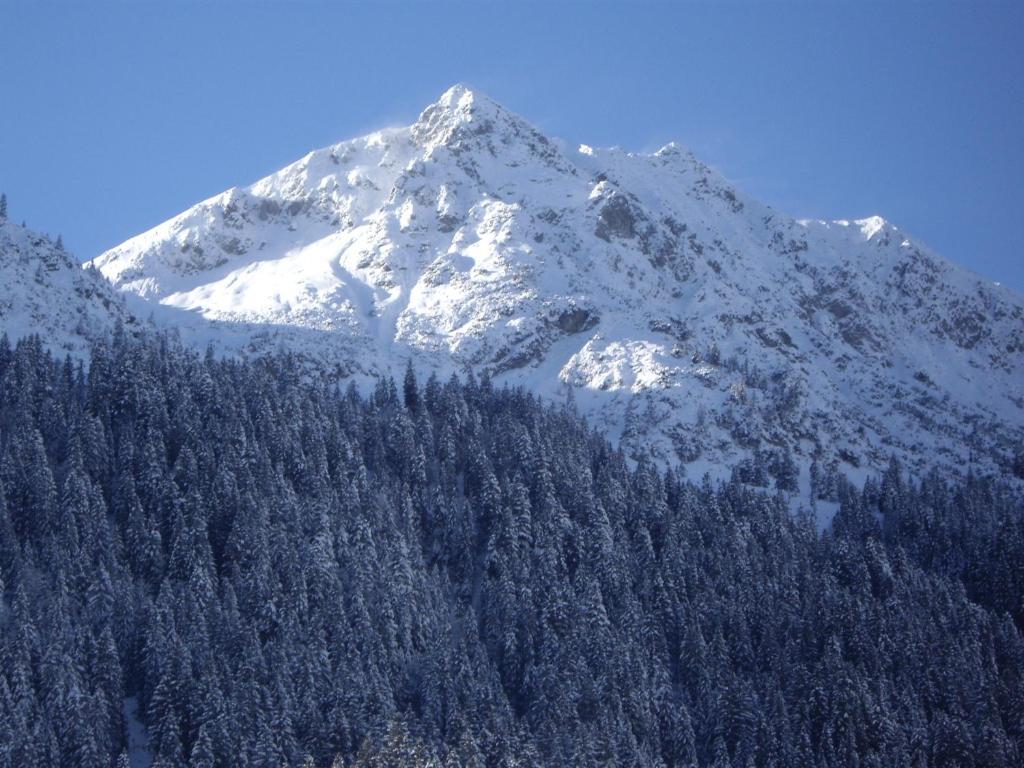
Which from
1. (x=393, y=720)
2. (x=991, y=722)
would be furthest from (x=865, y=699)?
(x=393, y=720)

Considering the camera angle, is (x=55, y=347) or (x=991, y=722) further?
(x=55, y=347)

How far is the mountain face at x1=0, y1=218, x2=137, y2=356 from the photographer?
561 ft

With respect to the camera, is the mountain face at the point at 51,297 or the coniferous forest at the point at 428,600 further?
the mountain face at the point at 51,297

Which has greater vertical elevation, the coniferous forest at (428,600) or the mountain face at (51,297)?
the mountain face at (51,297)

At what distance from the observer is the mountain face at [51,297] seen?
17088 centimetres

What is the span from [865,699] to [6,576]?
235 feet

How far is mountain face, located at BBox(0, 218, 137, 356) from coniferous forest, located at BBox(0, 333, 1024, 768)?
23.0 meters

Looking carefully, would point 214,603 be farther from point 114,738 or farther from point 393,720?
point 393,720

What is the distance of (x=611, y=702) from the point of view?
109 m

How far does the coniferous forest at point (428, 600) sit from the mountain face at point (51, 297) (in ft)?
75.5

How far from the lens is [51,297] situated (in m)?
182

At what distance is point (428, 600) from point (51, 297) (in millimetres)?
88570

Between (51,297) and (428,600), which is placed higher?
(51,297)

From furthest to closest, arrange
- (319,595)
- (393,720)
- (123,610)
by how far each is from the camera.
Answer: (319,595) → (123,610) → (393,720)
